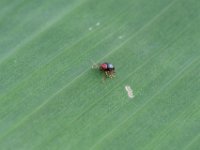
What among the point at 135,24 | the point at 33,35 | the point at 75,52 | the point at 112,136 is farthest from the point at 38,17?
the point at 112,136

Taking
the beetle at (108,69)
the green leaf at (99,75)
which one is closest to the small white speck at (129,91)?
the green leaf at (99,75)

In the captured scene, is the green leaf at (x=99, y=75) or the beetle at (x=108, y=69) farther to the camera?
the beetle at (x=108, y=69)

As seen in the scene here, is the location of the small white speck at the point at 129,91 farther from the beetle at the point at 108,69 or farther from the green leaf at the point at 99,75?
the beetle at the point at 108,69

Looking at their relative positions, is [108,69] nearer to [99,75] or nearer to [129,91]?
[99,75]

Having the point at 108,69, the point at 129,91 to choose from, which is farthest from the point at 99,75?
the point at 129,91

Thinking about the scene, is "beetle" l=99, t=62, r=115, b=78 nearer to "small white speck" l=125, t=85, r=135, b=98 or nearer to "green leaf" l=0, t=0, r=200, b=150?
"green leaf" l=0, t=0, r=200, b=150

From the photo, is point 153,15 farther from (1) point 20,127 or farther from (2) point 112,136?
(1) point 20,127

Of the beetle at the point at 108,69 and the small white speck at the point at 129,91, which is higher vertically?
the beetle at the point at 108,69
